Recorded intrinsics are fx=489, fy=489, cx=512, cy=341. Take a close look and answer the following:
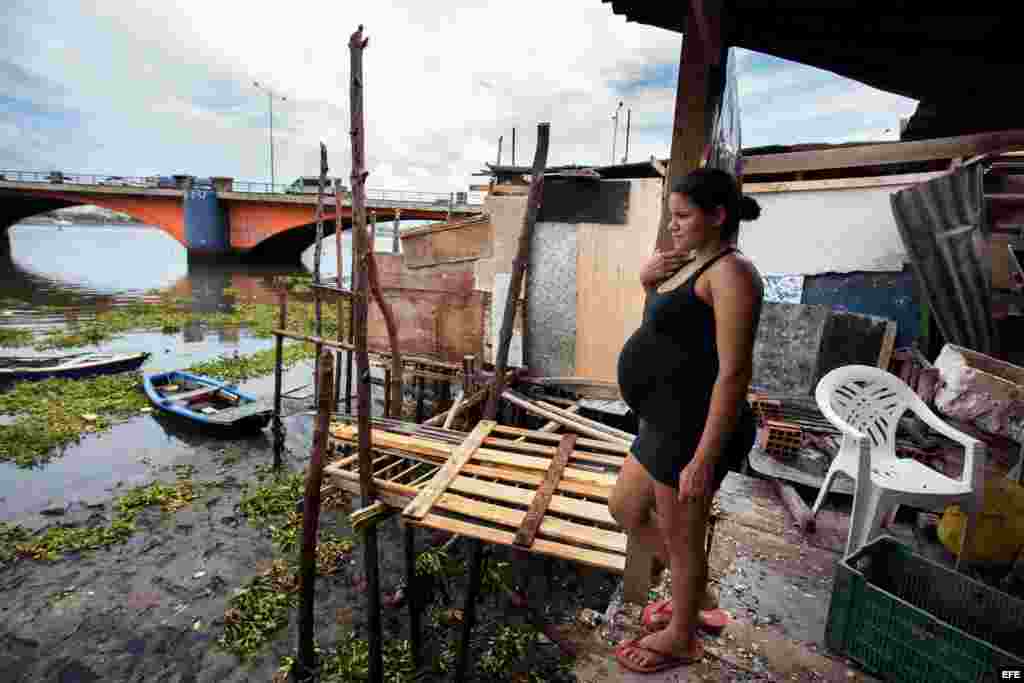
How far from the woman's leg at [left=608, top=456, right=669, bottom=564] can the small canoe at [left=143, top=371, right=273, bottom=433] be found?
873 cm

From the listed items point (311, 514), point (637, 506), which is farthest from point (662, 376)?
point (311, 514)

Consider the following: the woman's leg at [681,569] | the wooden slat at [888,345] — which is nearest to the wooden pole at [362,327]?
the woman's leg at [681,569]

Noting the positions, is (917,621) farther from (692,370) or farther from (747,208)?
(747,208)

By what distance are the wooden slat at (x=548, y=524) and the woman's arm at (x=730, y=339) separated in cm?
124

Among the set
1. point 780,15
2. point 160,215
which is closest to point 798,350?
point 780,15

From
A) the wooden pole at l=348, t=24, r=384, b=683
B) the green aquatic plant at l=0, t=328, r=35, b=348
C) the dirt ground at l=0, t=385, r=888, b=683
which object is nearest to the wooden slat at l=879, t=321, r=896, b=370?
the dirt ground at l=0, t=385, r=888, b=683

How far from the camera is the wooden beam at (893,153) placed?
498cm

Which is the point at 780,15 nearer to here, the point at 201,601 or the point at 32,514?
the point at 201,601

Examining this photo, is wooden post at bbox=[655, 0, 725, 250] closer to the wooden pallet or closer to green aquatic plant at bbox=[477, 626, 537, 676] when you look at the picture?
the wooden pallet

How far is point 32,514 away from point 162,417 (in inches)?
130

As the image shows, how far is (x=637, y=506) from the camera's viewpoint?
7.55 ft

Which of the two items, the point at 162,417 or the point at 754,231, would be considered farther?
the point at 162,417

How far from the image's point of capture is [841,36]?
309 cm

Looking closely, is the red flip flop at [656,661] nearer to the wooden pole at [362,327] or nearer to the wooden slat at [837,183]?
the wooden pole at [362,327]
